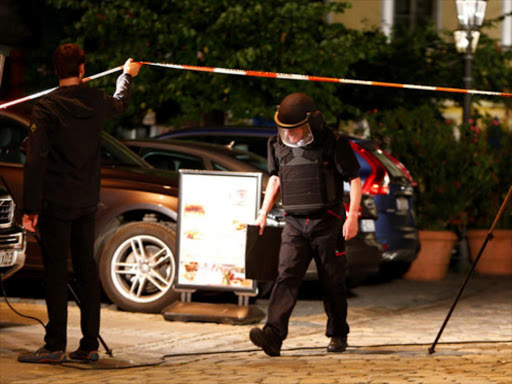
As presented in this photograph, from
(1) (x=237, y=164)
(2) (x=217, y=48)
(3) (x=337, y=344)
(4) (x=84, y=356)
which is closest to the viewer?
(4) (x=84, y=356)

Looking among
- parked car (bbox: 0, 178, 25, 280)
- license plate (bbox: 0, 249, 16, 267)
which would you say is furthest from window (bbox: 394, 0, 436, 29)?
license plate (bbox: 0, 249, 16, 267)

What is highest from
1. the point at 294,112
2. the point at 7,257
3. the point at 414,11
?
the point at 414,11

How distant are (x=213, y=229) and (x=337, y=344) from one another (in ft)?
7.71

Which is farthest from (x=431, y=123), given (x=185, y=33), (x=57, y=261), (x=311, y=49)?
(x=57, y=261)

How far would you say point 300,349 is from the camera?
9617 millimetres

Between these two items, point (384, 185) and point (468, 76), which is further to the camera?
point (468, 76)

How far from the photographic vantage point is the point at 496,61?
2614cm

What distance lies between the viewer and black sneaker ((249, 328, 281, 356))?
9062 millimetres

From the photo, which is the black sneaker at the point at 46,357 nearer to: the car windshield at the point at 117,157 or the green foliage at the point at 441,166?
the car windshield at the point at 117,157

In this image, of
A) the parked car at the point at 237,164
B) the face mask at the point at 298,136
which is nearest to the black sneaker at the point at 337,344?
the face mask at the point at 298,136

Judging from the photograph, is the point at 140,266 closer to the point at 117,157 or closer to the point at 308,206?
the point at 117,157

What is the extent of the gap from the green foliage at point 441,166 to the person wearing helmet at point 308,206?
7.98 m

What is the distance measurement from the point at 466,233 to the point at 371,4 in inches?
434

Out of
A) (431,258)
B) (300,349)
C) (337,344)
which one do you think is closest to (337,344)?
(337,344)
